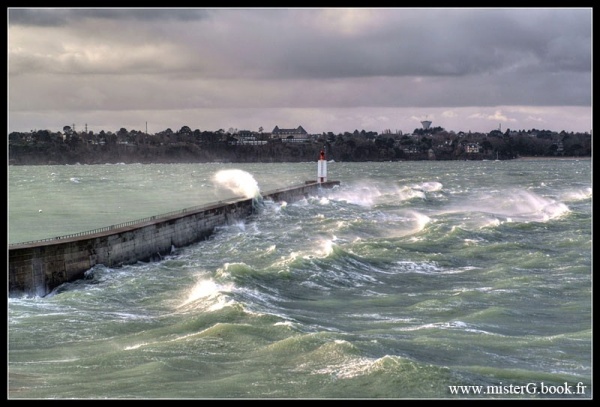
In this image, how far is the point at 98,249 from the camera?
69.8 feet

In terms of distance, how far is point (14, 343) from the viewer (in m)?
14.0

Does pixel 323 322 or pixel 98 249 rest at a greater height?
pixel 98 249

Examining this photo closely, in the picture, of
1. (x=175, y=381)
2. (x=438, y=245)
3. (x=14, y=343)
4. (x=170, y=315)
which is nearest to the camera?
(x=175, y=381)

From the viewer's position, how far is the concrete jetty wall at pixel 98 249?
1805 centimetres

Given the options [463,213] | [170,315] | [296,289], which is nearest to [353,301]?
[296,289]

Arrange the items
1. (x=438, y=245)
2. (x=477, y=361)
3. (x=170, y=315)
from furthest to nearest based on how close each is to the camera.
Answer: (x=438, y=245)
(x=170, y=315)
(x=477, y=361)

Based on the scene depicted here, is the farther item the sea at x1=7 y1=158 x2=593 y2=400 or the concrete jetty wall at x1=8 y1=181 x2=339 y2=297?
the concrete jetty wall at x1=8 y1=181 x2=339 y2=297

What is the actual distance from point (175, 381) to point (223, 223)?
22.6 meters

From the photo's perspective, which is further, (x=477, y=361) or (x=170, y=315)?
(x=170, y=315)

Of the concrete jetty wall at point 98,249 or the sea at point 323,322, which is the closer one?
the sea at point 323,322

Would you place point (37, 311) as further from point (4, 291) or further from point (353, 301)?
point (353, 301)

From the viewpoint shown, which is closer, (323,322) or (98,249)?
(323,322)

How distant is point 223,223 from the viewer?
34.4 meters

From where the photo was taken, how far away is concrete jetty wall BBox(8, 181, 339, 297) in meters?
18.0
